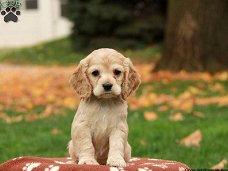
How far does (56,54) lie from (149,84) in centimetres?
1335

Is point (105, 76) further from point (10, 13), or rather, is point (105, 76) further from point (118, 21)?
point (118, 21)

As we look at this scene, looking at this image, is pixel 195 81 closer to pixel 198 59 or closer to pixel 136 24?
pixel 198 59

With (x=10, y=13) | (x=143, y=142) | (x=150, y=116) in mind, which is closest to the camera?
(x=10, y=13)

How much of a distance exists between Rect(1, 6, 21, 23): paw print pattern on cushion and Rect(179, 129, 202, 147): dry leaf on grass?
3.15 metres

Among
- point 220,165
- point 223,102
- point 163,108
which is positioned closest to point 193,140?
point 220,165

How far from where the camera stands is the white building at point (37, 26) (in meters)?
32.8

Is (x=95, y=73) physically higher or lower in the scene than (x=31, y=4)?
higher

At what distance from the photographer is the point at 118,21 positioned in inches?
874

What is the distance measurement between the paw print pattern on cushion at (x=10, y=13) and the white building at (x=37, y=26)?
93.5 feet

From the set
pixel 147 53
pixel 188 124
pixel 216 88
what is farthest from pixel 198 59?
pixel 147 53

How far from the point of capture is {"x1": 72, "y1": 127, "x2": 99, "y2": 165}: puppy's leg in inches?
150

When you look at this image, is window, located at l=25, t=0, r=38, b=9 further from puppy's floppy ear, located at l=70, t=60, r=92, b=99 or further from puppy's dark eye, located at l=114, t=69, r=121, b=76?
puppy's dark eye, located at l=114, t=69, r=121, b=76

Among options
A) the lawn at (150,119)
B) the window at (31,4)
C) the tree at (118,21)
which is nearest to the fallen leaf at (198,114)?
the lawn at (150,119)

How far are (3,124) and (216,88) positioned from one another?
393 centimetres
